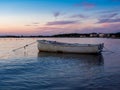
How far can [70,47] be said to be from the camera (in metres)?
37.0

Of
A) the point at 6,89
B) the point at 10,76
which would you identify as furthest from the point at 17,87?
the point at 10,76

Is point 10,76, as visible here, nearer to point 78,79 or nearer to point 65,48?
point 78,79

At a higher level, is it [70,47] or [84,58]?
[70,47]

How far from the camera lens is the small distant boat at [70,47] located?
35812mm

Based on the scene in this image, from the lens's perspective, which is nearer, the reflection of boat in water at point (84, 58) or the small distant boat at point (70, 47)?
the reflection of boat in water at point (84, 58)

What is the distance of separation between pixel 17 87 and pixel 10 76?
3.90 metres

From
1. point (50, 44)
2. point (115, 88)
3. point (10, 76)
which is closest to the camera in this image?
point (115, 88)

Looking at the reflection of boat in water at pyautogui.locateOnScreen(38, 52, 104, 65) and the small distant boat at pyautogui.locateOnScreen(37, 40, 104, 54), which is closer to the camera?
the reflection of boat in water at pyautogui.locateOnScreen(38, 52, 104, 65)

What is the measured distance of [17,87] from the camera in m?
14.8

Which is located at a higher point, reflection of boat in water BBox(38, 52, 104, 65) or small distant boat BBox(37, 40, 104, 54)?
small distant boat BBox(37, 40, 104, 54)

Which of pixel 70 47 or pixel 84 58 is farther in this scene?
pixel 70 47

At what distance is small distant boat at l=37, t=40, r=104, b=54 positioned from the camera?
35812 mm

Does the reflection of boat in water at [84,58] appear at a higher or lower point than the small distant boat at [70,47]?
lower

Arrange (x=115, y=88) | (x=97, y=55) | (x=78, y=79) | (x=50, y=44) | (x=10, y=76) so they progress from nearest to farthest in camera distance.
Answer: (x=115, y=88)
(x=78, y=79)
(x=10, y=76)
(x=97, y=55)
(x=50, y=44)
